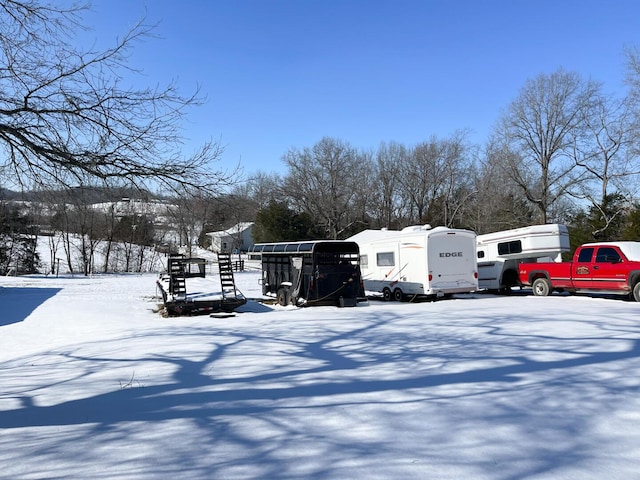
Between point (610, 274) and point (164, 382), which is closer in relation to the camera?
point (164, 382)

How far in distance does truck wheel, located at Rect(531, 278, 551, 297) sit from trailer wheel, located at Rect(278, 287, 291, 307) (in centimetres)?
960

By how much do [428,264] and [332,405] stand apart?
13.1 metres

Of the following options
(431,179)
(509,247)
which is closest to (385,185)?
(431,179)

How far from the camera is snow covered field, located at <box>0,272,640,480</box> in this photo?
370cm

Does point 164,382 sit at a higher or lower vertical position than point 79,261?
lower

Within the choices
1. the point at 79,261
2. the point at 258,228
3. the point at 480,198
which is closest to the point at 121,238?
the point at 79,261

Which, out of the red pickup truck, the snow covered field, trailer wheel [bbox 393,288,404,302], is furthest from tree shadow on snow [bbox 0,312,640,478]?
trailer wheel [bbox 393,288,404,302]

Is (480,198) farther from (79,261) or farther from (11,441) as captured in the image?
(11,441)

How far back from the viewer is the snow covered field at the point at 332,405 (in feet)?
12.1

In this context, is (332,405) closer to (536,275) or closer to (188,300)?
(188,300)

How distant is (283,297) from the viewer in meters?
17.7

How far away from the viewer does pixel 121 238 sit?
4909 cm

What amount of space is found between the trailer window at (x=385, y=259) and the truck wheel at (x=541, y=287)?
5.51 meters

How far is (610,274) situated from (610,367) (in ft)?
37.4
